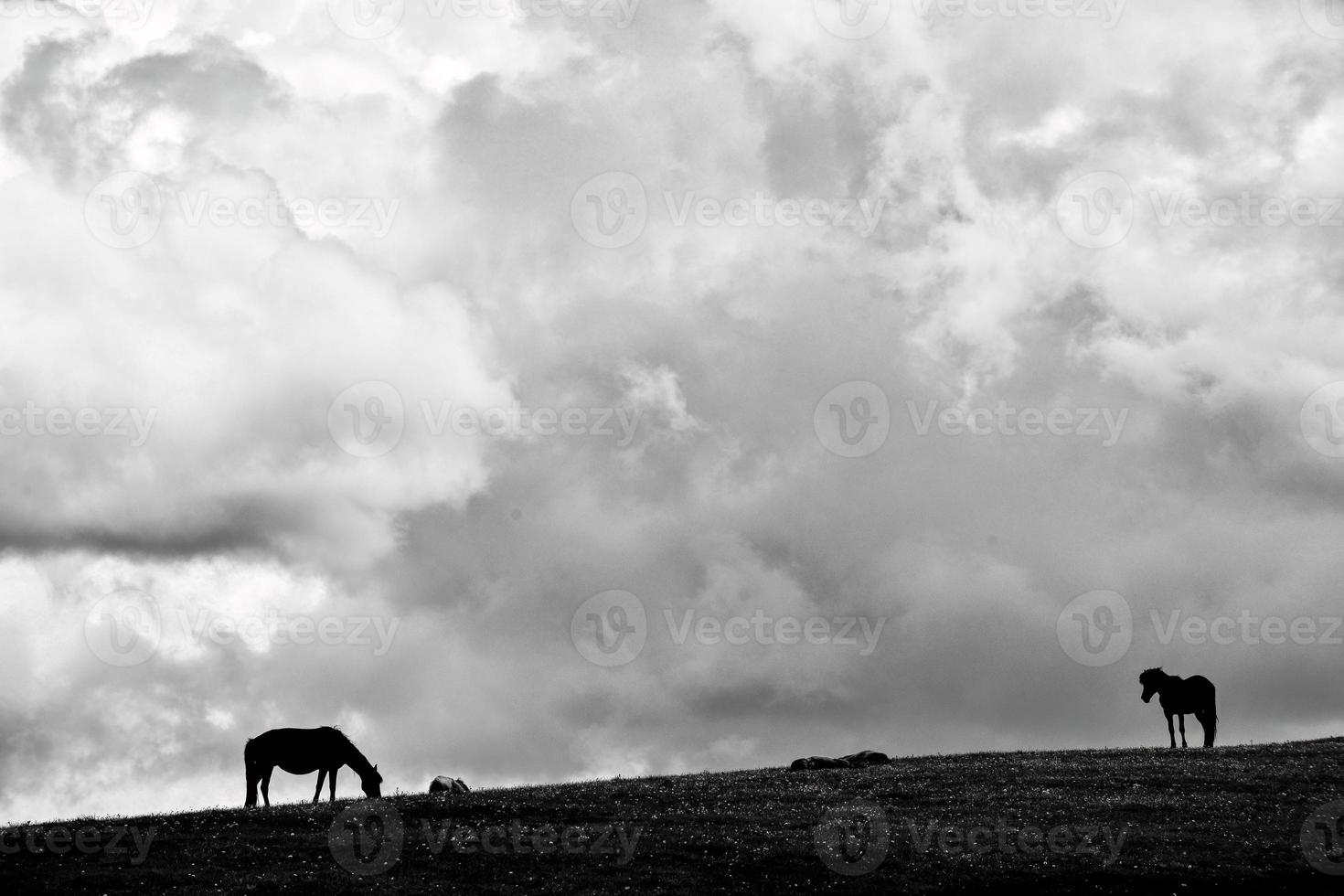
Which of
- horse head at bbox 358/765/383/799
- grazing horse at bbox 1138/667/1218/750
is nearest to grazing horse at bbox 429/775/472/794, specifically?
horse head at bbox 358/765/383/799

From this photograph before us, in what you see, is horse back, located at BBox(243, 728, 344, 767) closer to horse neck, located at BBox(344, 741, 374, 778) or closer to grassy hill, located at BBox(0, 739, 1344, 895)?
horse neck, located at BBox(344, 741, 374, 778)

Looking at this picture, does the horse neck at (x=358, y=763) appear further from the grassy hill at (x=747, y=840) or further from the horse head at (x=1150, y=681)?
Result: the horse head at (x=1150, y=681)

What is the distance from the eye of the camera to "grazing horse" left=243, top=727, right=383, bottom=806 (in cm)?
4897

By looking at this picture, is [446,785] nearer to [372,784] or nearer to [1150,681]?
[372,784]

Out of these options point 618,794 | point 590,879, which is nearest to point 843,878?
point 590,879

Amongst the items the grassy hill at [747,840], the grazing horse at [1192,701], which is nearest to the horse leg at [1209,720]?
the grazing horse at [1192,701]

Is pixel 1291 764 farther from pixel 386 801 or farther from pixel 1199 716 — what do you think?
pixel 386 801

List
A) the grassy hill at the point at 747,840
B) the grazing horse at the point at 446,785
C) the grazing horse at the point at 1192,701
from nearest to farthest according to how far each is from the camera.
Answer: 1. the grassy hill at the point at 747,840
2. the grazing horse at the point at 446,785
3. the grazing horse at the point at 1192,701

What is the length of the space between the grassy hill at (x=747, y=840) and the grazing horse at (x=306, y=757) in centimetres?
515

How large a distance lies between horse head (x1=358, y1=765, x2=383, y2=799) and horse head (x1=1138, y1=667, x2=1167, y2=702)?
38.2 m

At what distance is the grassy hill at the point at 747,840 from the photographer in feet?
113

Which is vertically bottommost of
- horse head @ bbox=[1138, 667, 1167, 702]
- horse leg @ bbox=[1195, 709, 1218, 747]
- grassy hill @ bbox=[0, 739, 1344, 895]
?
grassy hill @ bbox=[0, 739, 1344, 895]

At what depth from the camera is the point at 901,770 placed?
168 ft

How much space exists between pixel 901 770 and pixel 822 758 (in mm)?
5495
